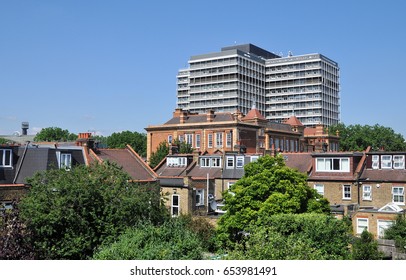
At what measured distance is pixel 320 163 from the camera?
1907 inches

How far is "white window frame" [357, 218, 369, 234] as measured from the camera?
37906mm

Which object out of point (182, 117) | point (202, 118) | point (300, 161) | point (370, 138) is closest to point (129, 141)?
point (182, 117)

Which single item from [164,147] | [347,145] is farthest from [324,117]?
[164,147]

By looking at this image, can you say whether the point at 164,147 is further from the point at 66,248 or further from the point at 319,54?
the point at 319,54

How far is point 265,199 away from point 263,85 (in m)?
138

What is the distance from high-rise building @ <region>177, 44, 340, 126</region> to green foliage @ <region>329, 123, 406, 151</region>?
35040 millimetres

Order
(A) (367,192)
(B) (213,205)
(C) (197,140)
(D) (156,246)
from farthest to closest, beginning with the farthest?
(C) (197,140) < (A) (367,192) < (B) (213,205) < (D) (156,246)

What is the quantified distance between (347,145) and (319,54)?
50.1m

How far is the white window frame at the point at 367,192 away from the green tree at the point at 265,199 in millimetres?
11660

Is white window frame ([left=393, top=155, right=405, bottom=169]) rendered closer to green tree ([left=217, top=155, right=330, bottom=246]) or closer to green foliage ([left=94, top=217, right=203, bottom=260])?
green tree ([left=217, top=155, right=330, bottom=246])

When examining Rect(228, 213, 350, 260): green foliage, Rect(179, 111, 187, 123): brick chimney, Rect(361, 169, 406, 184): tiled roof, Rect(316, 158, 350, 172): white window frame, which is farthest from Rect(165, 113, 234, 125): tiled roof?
Rect(228, 213, 350, 260): green foliage

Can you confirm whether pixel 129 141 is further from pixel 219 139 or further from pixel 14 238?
pixel 14 238

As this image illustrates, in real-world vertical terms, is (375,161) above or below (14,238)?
above

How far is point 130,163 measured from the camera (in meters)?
43.3
